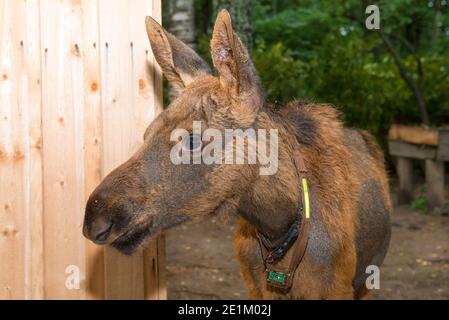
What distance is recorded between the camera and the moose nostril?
301cm

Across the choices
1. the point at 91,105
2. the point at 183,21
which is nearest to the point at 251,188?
the point at 91,105

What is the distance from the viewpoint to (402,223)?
29.5ft

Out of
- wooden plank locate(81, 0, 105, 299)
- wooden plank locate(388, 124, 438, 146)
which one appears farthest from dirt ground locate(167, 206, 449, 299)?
wooden plank locate(81, 0, 105, 299)

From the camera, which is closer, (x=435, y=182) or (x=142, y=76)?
(x=142, y=76)

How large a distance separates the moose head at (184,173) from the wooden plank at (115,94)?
98cm

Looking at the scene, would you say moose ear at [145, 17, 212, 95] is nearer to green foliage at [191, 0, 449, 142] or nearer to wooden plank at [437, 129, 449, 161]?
green foliage at [191, 0, 449, 142]

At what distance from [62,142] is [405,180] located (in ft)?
22.2

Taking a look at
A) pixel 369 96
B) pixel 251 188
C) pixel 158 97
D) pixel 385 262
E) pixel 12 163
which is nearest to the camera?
pixel 251 188

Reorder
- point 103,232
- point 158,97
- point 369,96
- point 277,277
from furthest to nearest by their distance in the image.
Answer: point 369,96, point 158,97, point 277,277, point 103,232

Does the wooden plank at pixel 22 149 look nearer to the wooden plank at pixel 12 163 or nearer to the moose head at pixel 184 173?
the wooden plank at pixel 12 163

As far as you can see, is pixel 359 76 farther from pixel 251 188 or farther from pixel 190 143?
pixel 190 143

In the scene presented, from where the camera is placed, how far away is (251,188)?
134 inches

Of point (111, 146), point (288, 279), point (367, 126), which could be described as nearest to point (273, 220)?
point (288, 279)

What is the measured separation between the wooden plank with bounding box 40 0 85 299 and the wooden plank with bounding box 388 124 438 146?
20.3ft
